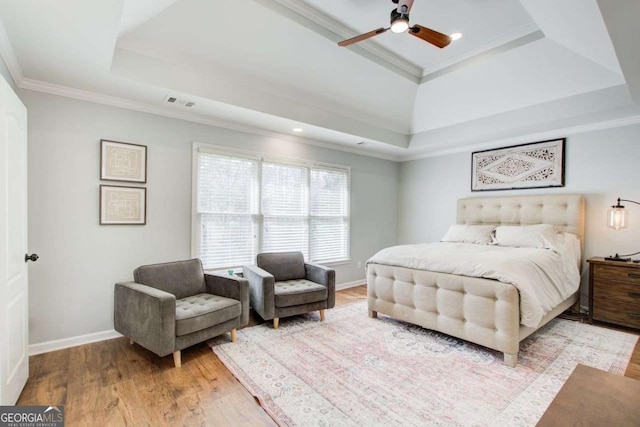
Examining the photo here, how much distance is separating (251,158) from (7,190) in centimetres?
256

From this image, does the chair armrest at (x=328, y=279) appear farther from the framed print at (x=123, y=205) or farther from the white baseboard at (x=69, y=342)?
the white baseboard at (x=69, y=342)

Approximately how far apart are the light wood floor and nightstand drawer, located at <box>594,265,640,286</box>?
0.79m

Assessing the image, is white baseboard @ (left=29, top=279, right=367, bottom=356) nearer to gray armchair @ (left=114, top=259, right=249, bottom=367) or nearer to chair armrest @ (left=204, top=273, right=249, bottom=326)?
gray armchair @ (left=114, top=259, right=249, bottom=367)

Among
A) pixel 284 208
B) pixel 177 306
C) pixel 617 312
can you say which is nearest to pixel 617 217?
pixel 617 312

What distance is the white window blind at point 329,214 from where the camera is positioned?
16.3ft

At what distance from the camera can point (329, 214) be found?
515 centimetres

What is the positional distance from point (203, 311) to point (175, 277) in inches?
26.3

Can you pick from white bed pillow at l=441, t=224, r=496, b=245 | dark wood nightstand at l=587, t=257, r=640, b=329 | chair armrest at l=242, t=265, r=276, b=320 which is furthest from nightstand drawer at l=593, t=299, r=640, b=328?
chair armrest at l=242, t=265, r=276, b=320

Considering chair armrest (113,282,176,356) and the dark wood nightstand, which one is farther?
the dark wood nightstand

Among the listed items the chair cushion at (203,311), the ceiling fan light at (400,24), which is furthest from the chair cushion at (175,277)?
the ceiling fan light at (400,24)

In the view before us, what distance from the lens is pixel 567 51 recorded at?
325 centimetres

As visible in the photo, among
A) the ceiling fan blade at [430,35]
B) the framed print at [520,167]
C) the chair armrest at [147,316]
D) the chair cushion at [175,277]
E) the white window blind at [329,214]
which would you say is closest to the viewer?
the ceiling fan blade at [430,35]

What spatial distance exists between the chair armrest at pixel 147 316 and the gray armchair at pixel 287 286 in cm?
102

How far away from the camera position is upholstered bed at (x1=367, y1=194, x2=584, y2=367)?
2641 mm
